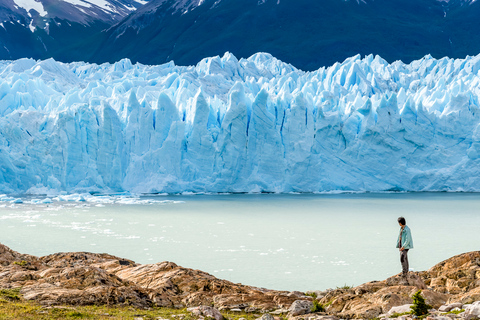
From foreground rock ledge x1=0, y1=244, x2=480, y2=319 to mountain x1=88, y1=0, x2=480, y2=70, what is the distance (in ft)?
204

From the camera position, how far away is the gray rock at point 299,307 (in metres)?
5.97

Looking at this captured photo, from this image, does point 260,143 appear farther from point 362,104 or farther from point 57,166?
point 57,166

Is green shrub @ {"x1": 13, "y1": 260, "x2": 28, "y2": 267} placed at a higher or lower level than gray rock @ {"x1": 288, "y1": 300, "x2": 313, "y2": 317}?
higher

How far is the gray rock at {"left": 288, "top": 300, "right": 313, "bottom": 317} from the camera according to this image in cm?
597

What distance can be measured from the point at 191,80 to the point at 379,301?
3218cm

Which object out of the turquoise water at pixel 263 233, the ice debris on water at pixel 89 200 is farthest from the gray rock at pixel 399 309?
the ice debris on water at pixel 89 200

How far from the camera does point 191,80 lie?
36906 millimetres

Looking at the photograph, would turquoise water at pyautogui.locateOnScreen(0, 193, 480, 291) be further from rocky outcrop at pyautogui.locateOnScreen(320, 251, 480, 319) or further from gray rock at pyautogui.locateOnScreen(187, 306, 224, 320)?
gray rock at pyautogui.locateOnScreen(187, 306, 224, 320)

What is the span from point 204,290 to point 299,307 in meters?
1.46

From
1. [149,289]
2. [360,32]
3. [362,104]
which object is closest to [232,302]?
[149,289]

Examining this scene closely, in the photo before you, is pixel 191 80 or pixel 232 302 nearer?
pixel 232 302

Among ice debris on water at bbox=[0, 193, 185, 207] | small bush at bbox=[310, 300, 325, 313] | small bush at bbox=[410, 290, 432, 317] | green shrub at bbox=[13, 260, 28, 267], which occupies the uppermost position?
ice debris on water at bbox=[0, 193, 185, 207]

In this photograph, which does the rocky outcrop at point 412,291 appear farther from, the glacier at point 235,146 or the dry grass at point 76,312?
the glacier at point 235,146

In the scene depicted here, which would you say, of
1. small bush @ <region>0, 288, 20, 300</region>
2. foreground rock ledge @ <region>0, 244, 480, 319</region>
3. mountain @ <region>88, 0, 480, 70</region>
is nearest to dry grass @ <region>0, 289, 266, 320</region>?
small bush @ <region>0, 288, 20, 300</region>
